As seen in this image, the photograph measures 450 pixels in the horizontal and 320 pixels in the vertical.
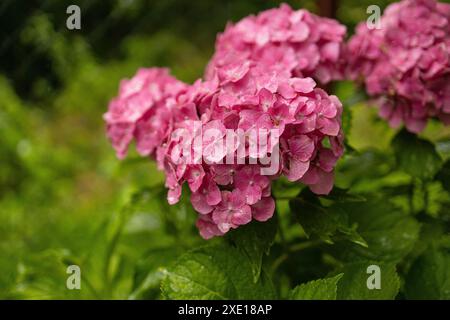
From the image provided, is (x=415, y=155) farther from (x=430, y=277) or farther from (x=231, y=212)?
(x=231, y=212)

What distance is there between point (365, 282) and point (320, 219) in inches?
6.7

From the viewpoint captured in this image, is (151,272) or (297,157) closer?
(297,157)

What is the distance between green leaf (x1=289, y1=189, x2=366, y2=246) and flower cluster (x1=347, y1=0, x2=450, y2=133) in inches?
14.7

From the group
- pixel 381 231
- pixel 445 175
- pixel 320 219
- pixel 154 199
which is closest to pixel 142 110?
pixel 154 199

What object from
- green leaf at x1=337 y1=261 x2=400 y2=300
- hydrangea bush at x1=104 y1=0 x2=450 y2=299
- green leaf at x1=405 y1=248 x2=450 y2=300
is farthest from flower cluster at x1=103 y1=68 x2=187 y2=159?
green leaf at x1=405 y1=248 x2=450 y2=300

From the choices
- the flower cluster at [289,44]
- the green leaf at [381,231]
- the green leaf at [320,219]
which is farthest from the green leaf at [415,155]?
the green leaf at [320,219]

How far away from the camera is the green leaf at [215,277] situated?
1.33 meters

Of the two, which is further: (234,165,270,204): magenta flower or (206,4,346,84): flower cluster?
(206,4,346,84): flower cluster

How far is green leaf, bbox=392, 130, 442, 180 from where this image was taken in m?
1.58

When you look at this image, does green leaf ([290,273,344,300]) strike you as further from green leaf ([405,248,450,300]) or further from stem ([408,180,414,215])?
stem ([408,180,414,215])

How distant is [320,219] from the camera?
4.26 ft

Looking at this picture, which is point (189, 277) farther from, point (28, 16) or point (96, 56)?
point (96, 56)

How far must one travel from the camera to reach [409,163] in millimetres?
1604

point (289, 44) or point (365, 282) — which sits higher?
point (289, 44)
